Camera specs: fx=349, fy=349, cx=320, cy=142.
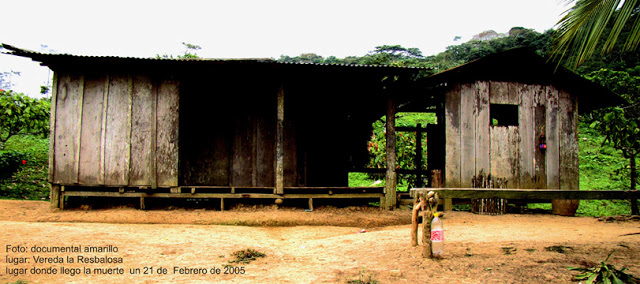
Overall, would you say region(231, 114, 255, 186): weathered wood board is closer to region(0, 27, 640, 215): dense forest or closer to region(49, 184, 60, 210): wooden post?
region(0, 27, 640, 215): dense forest

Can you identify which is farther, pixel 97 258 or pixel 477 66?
pixel 477 66

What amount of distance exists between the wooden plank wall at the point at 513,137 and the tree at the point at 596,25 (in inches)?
190

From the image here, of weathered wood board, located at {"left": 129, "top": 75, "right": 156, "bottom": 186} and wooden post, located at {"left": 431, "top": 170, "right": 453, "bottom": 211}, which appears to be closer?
weathered wood board, located at {"left": 129, "top": 75, "right": 156, "bottom": 186}

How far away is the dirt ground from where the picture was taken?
133 inches

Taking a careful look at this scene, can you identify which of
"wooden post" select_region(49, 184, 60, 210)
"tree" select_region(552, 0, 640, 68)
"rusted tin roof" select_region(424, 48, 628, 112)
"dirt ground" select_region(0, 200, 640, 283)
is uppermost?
"rusted tin roof" select_region(424, 48, 628, 112)

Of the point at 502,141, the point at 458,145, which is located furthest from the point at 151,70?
the point at 502,141

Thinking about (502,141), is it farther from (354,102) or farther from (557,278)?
(557,278)

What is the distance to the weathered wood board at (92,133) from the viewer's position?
7176mm

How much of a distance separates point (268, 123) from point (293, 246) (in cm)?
425

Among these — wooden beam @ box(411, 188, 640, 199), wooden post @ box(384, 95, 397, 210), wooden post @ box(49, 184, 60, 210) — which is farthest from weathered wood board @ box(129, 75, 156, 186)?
wooden beam @ box(411, 188, 640, 199)

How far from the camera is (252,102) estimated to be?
866 centimetres

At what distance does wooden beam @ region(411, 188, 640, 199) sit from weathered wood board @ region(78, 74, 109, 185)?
6.48 metres

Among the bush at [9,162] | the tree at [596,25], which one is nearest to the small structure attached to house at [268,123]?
the tree at [596,25]

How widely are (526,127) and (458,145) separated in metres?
1.64
